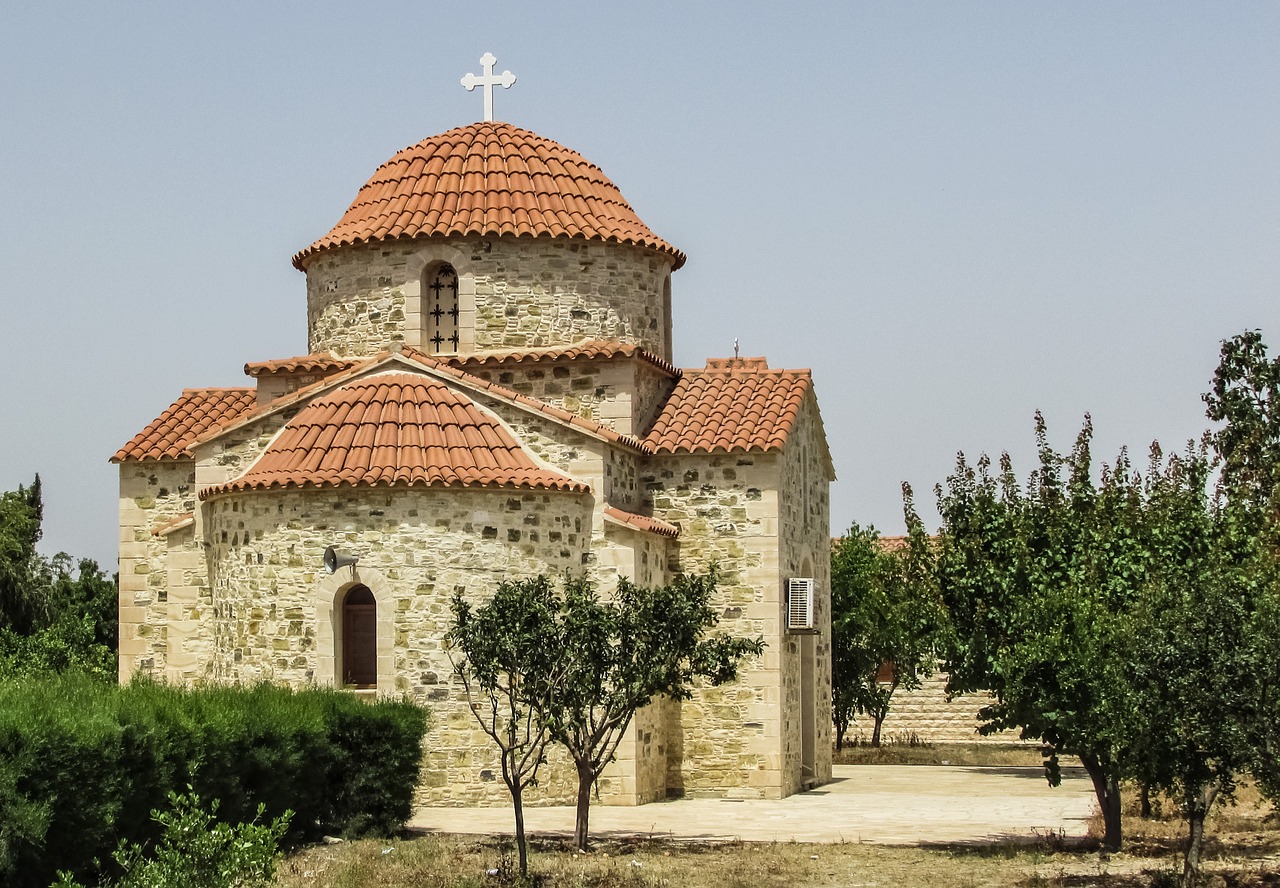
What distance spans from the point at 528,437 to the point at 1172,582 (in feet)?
29.8

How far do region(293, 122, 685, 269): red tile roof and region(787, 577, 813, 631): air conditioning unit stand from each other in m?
5.04

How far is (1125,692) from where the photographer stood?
13.9 meters

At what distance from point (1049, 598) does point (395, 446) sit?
8.32 metres

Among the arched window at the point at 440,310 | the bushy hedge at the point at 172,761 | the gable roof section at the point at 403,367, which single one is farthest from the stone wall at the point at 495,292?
the bushy hedge at the point at 172,761

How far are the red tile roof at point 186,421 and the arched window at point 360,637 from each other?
14.2ft

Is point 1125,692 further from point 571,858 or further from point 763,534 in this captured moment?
point 763,534

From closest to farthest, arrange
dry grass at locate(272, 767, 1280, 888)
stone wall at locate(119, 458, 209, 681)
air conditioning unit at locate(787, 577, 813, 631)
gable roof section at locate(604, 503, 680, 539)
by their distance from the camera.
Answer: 1. dry grass at locate(272, 767, 1280, 888)
2. gable roof section at locate(604, 503, 680, 539)
3. air conditioning unit at locate(787, 577, 813, 631)
4. stone wall at locate(119, 458, 209, 681)

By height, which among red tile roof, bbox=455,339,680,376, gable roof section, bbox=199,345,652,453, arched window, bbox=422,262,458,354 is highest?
arched window, bbox=422,262,458,354

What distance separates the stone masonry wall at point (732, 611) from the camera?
22.0 metres

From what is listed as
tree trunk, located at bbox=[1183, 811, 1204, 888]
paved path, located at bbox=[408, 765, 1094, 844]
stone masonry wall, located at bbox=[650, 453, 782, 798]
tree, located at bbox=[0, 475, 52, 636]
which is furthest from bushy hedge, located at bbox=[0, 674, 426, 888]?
tree, located at bbox=[0, 475, 52, 636]

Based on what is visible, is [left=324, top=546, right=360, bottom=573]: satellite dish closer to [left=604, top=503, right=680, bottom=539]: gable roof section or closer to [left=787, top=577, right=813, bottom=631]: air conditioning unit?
[left=604, top=503, right=680, bottom=539]: gable roof section

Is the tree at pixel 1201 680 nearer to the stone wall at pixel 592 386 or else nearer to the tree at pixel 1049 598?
the tree at pixel 1049 598

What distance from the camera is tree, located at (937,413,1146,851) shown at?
1501 cm

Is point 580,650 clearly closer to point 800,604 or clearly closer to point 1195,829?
point 1195,829
